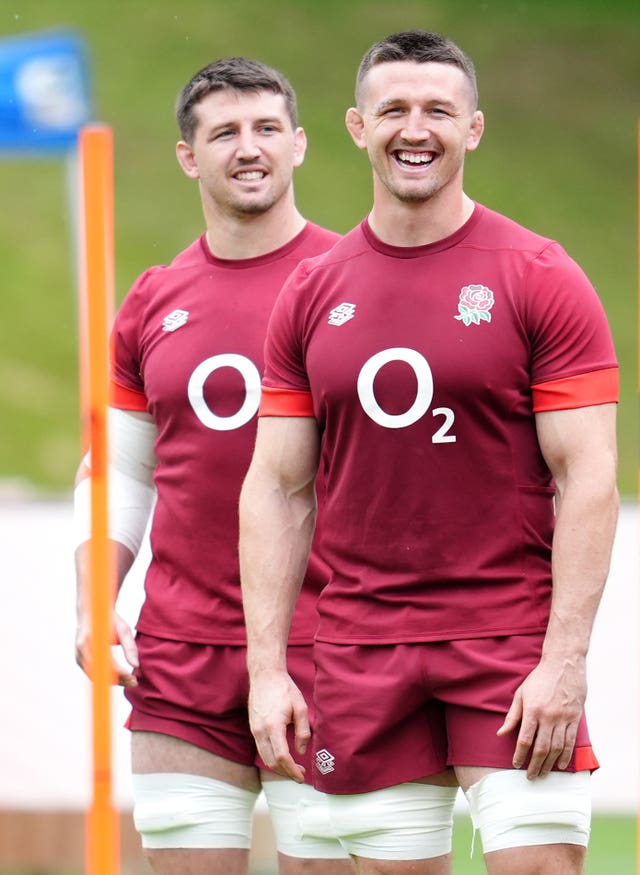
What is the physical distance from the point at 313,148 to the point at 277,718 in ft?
46.7

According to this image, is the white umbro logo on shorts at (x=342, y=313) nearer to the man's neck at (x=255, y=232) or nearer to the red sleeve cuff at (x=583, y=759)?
the man's neck at (x=255, y=232)

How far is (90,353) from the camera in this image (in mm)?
2748

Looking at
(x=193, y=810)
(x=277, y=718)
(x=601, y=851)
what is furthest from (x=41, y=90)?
(x=277, y=718)

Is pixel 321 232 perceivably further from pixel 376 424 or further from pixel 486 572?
pixel 486 572

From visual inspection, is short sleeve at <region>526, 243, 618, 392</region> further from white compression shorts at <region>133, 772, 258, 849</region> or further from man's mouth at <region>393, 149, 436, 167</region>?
white compression shorts at <region>133, 772, 258, 849</region>

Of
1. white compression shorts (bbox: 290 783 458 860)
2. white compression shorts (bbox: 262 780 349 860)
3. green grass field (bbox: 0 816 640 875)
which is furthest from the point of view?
green grass field (bbox: 0 816 640 875)

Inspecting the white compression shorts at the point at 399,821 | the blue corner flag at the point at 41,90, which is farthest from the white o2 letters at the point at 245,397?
the blue corner flag at the point at 41,90

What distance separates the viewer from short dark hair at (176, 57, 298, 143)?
3.48 meters

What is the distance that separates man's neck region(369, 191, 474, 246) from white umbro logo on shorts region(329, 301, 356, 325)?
0.13 m

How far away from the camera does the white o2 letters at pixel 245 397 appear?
3.37 m

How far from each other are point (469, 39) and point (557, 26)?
1.25 m

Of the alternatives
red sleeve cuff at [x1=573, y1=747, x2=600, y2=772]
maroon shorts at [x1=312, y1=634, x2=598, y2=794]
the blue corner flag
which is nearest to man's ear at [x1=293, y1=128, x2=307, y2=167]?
maroon shorts at [x1=312, y1=634, x2=598, y2=794]

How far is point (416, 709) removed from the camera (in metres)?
2.89

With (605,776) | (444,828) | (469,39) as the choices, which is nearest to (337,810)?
(444,828)
